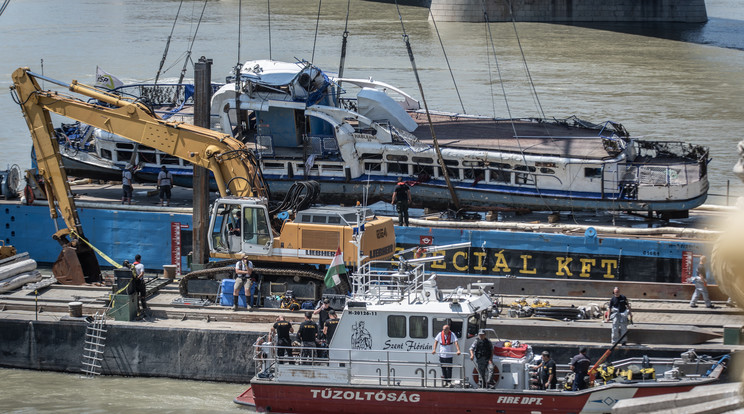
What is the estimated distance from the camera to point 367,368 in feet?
57.0

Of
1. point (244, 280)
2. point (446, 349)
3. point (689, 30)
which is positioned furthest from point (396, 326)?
point (689, 30)

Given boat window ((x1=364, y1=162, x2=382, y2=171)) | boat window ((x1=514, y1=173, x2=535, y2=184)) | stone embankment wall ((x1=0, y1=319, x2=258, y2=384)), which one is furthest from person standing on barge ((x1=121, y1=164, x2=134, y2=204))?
boat window ((x1=514, y1=173, x2=535, y2=184))

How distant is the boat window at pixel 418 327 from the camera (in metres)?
17.1

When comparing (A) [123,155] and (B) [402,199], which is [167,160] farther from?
(B) [402,199]

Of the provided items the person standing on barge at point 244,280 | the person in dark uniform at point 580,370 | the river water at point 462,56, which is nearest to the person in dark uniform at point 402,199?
the person standing on barge at point 244,280

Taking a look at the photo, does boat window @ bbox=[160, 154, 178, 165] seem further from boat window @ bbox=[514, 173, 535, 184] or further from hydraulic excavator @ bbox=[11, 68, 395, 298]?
boat window @ bbox=[514, 173, 535, 184]

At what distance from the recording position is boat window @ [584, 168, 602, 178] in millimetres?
28203

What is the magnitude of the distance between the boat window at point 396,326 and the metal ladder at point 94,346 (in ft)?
21.3

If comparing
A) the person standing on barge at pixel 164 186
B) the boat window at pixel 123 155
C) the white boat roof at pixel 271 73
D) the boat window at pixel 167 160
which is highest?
the white boat roof at pixel 271 73

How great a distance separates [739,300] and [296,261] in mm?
15775

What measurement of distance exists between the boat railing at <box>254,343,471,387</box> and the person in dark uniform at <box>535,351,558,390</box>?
1249mm

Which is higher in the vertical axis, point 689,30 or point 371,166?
point 689,30

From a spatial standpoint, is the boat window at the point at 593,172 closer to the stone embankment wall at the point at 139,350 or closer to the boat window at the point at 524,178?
the boat window at the point at 524,178

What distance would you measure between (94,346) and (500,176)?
1355 cm
